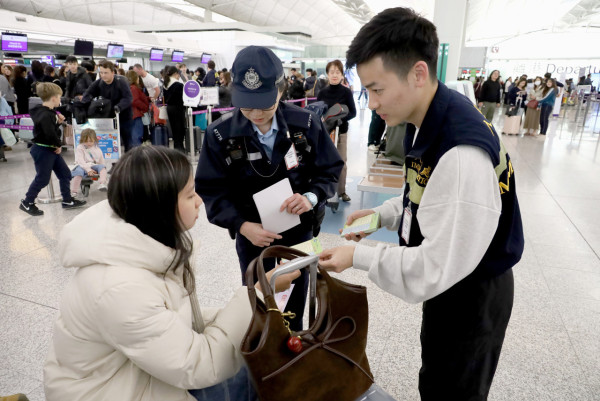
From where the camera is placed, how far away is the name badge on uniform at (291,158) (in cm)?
178

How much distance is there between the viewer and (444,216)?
966 millimetres

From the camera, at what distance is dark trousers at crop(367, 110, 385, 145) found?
7.23 m

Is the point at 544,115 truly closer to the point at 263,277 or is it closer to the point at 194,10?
the point at 263,277

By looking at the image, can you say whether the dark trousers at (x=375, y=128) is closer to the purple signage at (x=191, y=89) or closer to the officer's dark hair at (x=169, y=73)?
the purple signage at (x=191, y=89)

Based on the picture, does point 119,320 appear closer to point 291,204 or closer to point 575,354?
point 291,204

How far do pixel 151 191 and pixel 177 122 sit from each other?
6962mm

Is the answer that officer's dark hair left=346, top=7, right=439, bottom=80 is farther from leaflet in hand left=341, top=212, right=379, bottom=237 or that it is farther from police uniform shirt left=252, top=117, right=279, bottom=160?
A: police uniform shirt left=252, top=117, right=279, bottom=160

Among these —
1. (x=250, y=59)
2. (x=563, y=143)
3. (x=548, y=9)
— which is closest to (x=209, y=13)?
(x=548, y=9)

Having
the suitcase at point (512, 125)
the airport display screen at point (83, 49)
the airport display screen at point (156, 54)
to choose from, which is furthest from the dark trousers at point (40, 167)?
the airport display screen at point (156, 54)

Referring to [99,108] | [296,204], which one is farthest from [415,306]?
[99,108]

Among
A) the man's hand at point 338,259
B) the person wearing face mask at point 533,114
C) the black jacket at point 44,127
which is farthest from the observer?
the person wearing face mask at point 533,114

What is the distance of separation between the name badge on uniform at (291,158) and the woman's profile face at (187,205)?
0.67 meters

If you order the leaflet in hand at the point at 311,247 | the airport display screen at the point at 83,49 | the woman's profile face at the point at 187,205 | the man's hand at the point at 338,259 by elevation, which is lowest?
the leaflet in hand at the point at 311,247

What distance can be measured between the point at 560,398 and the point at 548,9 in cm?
3833
